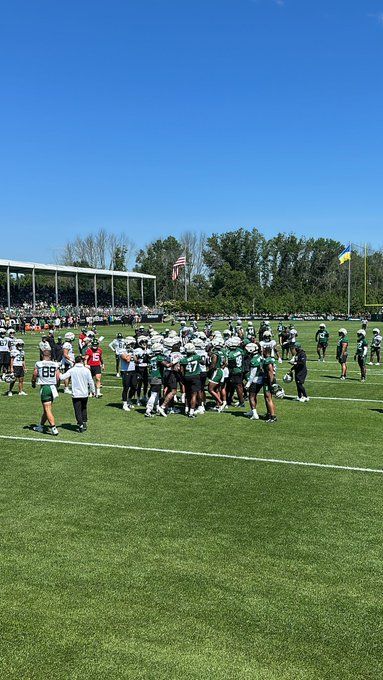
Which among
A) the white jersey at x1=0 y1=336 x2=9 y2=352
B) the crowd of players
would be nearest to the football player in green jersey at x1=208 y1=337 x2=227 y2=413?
the crowd of players

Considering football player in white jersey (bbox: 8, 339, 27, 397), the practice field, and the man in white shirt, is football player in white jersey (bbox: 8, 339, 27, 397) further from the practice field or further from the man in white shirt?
the practice field

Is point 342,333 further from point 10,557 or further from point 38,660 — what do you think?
point 38,660

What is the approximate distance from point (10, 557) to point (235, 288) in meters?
95.9

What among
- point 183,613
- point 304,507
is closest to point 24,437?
point 304,507

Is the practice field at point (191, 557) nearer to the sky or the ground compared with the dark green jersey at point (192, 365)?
nearer to the ground

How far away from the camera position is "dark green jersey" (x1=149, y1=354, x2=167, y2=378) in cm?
1448

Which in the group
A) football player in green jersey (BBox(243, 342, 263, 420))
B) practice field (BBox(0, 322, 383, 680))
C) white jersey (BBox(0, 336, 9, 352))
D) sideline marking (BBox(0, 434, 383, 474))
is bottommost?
practice field (BBox(0, 322, 383, 680))

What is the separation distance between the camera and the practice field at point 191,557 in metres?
4.95

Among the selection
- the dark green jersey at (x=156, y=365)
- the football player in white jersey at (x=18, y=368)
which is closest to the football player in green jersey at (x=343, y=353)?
the dark green jersey at (x=156, y=365)

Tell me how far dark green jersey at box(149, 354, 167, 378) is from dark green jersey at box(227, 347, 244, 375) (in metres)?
1.98

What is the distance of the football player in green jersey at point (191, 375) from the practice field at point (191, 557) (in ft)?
8.10

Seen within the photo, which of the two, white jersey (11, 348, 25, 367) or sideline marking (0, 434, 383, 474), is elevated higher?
white jersey (11, 348, 25, 367)

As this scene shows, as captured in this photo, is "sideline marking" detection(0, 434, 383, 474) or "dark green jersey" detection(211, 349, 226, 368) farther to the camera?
"dark green jersey" detection(211, 349, 226, 368)

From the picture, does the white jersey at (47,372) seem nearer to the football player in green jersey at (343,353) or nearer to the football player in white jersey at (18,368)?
the football player in white jersey at (18,368)
